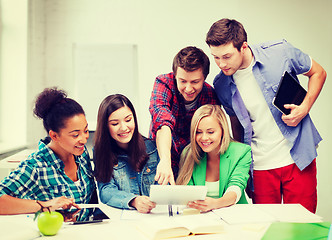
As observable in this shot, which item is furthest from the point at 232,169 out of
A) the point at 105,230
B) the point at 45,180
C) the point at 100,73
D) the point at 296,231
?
the point at 100,73

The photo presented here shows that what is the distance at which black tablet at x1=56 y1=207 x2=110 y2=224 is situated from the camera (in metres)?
1.38

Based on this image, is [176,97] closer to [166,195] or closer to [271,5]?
[166,195]

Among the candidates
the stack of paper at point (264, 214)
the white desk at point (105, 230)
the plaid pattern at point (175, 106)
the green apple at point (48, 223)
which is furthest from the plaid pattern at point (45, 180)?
the stack of paper at point (264, 214)

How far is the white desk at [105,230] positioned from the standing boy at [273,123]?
2.11ft

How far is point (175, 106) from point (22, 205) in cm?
92

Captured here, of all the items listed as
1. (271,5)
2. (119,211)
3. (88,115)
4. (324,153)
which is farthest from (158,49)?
(119,211)

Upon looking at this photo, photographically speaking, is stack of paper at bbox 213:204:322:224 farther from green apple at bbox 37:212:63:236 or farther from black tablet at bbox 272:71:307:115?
green apple at bbox 37:212:63:236

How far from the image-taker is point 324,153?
3.87m

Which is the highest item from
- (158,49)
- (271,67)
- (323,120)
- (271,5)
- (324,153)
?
(271,5)

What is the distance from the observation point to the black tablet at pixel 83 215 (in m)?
1.38

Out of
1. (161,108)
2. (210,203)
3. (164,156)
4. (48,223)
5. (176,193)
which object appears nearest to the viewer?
(48,223)

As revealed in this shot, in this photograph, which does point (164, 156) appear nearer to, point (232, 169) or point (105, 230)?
point (232, 169)

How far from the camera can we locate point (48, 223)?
1.21m

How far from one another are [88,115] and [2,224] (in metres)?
2.37
